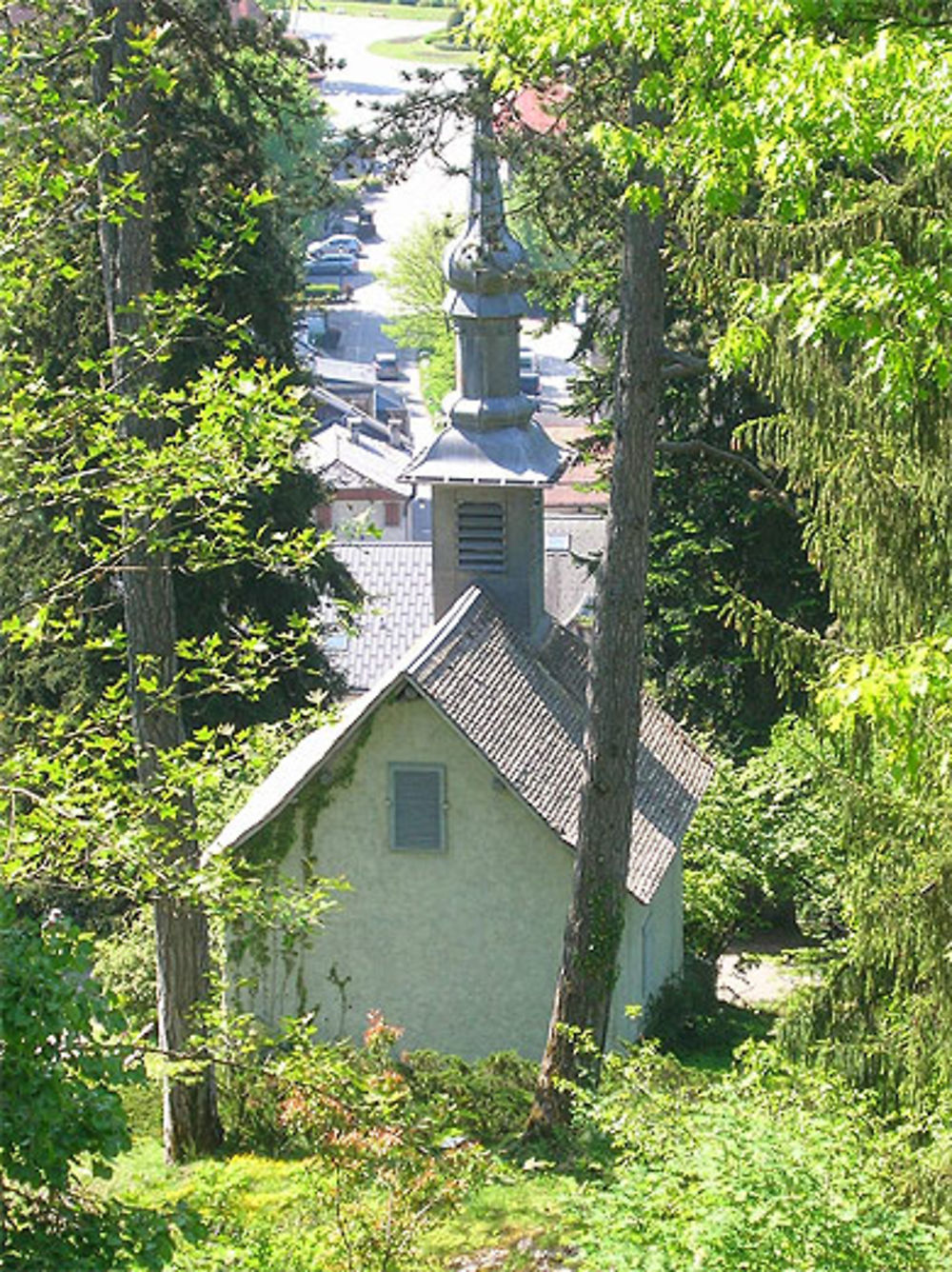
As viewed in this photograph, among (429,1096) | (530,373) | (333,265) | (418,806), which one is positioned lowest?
(429,1096)

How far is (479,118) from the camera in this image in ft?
55.5

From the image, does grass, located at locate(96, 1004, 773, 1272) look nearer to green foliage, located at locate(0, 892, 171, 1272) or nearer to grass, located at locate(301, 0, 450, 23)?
green foliage, located at locate(0, 892, 171, 1272)

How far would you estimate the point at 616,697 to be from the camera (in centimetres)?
1711

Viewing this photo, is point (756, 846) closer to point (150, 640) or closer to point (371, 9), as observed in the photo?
point (150, 640)

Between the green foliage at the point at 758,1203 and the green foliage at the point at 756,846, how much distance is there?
47.5ft

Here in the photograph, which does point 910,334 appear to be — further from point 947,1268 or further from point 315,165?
point 315,165

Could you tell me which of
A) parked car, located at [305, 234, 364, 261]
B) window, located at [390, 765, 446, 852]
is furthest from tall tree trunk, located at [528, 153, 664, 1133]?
parked car, located at [305, 234, 364, 261]

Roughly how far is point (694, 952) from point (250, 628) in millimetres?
13837

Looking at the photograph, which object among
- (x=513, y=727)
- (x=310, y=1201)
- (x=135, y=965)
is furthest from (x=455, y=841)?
(x=310, y=1201)

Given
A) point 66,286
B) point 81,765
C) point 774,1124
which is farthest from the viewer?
point 66,286

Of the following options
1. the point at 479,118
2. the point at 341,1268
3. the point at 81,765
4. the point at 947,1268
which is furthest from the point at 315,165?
the point at 947,1268

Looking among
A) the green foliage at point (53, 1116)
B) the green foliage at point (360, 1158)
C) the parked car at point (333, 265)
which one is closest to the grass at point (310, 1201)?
the green foliage at point (360, 1158)

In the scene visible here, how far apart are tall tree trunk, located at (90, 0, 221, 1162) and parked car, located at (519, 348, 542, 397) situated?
50.1 metres

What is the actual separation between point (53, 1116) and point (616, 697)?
9158 mm
